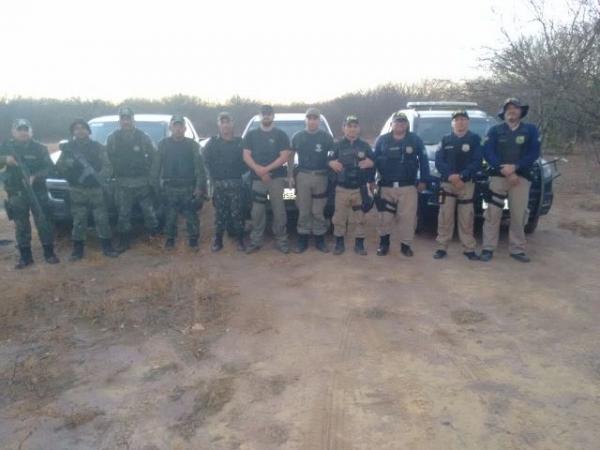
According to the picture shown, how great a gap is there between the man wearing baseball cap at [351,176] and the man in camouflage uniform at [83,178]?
114 inches

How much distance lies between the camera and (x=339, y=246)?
696 cm

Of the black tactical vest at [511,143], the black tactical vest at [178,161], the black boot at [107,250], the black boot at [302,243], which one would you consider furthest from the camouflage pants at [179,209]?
the black tactical vest at [511,143]

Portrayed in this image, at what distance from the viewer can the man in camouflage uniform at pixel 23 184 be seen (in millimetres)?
6555

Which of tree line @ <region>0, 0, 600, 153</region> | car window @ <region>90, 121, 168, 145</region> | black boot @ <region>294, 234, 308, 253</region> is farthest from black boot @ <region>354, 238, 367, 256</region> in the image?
tree line @ <region>0, 0, 600, 153</region>

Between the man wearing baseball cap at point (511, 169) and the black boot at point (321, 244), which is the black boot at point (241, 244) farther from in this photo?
the man wearing baseball cap at point (511, 169)

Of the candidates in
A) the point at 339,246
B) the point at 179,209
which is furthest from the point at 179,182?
the point at 339,246

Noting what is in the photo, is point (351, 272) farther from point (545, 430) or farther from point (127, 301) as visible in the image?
point (545, 430)

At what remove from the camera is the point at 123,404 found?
359cm

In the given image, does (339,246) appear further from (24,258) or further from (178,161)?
(24,258)

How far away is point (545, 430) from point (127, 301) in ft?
12.9

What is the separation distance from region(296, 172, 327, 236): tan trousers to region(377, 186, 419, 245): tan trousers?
0.74 meters

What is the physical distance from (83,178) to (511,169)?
5139mm

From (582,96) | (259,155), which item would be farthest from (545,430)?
(582,96)

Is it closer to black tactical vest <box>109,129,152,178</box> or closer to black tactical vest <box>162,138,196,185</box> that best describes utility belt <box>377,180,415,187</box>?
black tactical vest <box>162,138,196,185</box>
